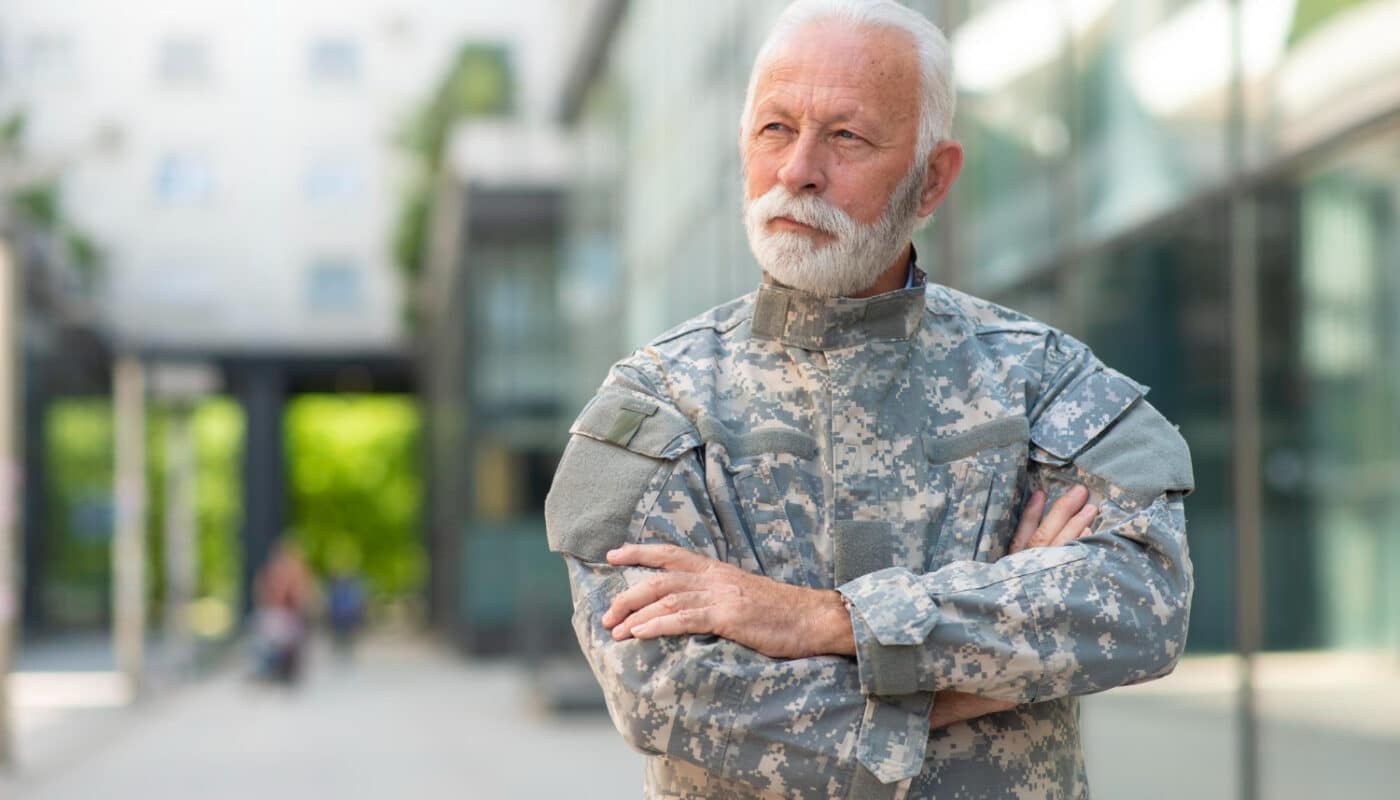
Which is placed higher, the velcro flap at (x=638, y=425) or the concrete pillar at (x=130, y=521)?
the velcro flap at (x=638, y=425)

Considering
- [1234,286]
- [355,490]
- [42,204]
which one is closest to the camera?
[1234,286]

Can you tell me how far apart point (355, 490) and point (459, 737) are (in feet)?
128

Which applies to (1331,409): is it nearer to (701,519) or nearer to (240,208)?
(701,519)

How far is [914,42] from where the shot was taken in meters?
2.43

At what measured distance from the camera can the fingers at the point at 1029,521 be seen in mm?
2367

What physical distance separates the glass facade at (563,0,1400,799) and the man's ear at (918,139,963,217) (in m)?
3.08

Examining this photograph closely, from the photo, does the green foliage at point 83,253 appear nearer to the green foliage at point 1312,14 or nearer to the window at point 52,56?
the window at point 52,56

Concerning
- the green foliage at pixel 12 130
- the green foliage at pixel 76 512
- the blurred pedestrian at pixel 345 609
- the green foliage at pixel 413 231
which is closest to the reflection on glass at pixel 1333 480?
the blurred pedestrian at pixel 345 609

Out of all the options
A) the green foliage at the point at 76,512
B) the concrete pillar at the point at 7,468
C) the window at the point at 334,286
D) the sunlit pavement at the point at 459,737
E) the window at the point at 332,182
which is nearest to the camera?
the sunlit pavement at the point at 459,737

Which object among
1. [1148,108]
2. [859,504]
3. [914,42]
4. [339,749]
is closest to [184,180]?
[339,749]

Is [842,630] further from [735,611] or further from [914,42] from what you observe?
[914,42]

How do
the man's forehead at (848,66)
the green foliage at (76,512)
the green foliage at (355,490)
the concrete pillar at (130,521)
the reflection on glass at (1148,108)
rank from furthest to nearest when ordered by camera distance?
1. the green foliage at (355,490)
2. the green foliage at (76,512)
3. the concrete pillar at (130,521)
4. the reflection on glass at (1148,108)
5. the man's forehead at (848,66)

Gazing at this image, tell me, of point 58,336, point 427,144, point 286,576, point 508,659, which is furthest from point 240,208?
point 286,576

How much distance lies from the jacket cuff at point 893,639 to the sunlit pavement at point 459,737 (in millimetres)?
3412
